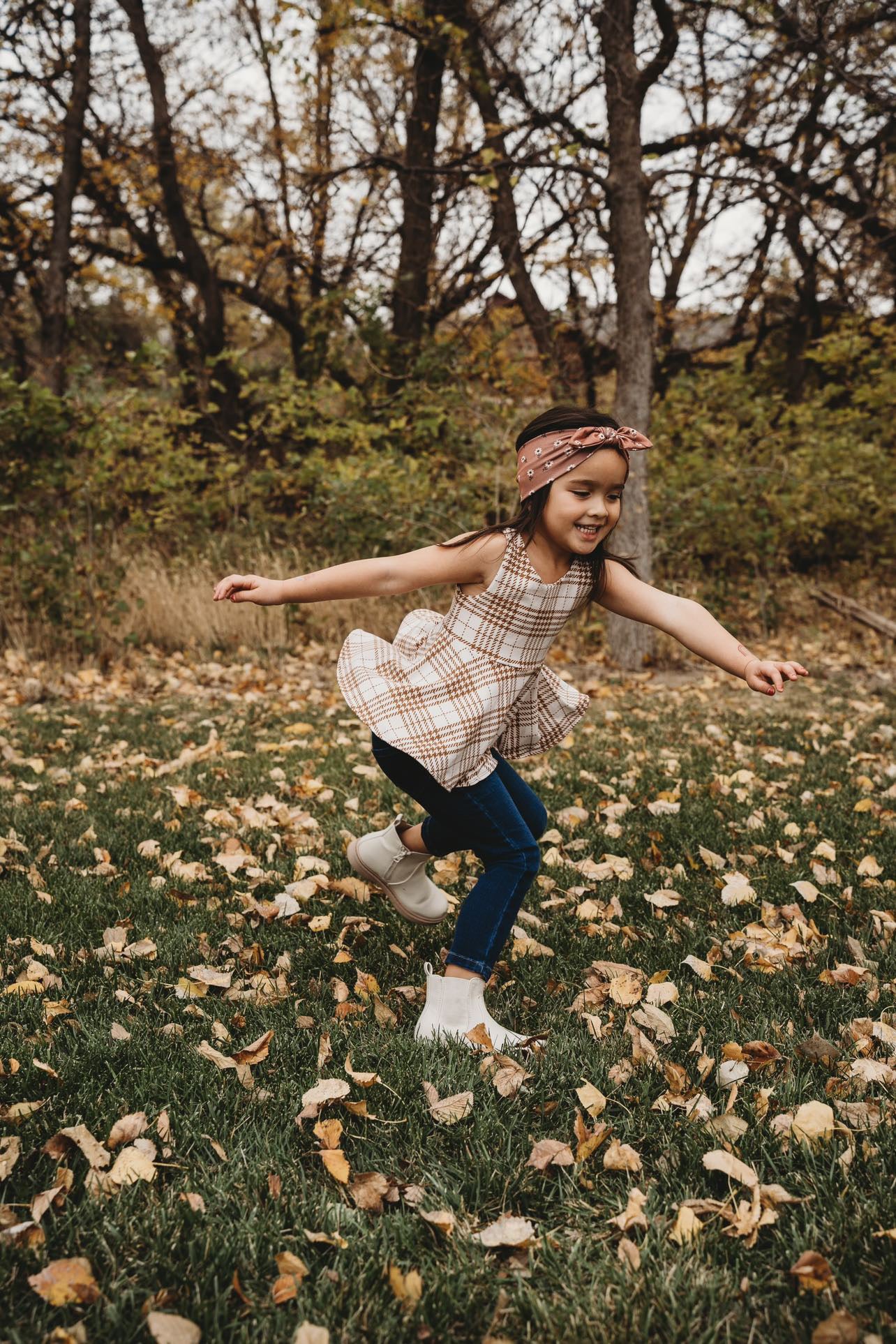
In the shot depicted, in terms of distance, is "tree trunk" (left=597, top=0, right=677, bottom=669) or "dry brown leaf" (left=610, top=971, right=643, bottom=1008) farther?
"tree trunk" (left=597, top=0, right=677, bottom=669)

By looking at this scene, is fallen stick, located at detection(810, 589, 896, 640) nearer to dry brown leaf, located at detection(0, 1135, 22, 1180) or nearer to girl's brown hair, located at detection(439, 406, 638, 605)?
girl's brown hair, located at detection(439, 406, 638, 605)

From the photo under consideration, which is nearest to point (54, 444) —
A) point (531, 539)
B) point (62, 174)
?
point (62, 174)

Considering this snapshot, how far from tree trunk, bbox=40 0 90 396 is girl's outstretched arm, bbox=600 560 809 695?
33.4 ft

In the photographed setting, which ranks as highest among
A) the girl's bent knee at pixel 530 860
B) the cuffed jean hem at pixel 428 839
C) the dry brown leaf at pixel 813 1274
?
the girl's bent knee at pixel 530 860

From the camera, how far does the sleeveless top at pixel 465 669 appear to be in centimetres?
227

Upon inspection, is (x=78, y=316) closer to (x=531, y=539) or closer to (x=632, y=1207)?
(x=531, y=539)

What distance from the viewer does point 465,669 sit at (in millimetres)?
2363

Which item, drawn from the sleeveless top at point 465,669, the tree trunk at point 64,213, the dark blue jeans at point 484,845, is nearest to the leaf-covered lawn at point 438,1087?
the dark blue jeans at point 484,845

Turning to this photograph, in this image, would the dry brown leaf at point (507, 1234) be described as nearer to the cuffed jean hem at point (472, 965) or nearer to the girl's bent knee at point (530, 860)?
the cuffed jean hem at point (472, 965)

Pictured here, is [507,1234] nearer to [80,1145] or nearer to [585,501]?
[80,1145]

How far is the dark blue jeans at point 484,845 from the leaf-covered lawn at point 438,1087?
0.27 meters

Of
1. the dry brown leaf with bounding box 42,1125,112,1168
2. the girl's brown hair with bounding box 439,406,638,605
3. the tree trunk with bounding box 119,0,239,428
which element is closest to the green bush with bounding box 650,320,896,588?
the tree trunk with bounding box 119,0,239,428

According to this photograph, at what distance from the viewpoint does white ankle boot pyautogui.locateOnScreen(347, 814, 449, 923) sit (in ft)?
9.41

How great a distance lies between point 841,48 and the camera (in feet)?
32.0
